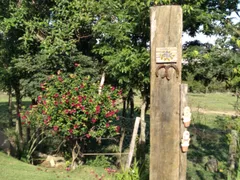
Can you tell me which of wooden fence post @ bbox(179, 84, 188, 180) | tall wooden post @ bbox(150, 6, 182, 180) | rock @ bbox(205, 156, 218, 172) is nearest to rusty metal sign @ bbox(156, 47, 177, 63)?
tall wooden post @ bbox(150, 6, 182, 180)

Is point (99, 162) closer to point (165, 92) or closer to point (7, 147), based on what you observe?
point (7, 147)

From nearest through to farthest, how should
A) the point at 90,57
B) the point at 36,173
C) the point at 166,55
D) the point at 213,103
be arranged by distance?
1. the point at 166,55
2. the point at 36,173
3. the point at 90,57
4. the point at 213,103

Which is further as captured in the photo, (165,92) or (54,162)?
(54,162)

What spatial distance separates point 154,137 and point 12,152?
6.13m

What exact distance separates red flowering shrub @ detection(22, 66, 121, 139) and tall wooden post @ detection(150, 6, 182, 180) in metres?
4.01

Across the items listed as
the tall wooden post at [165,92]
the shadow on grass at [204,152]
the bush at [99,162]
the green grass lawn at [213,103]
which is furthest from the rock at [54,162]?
the green grass lawn at [213,103]

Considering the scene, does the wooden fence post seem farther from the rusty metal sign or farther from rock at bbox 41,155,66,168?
rock at bbox 41,155,66,168

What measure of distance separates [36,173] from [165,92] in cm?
434

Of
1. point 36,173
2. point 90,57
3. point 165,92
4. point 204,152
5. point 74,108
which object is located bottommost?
point 204,152

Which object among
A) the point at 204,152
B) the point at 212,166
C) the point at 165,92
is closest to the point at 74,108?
the point at 212,166

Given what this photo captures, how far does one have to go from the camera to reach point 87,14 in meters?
7.16

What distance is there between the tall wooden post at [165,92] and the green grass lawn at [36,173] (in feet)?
12.5

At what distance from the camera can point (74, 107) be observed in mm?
6578

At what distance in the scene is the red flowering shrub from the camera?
6.60 m
